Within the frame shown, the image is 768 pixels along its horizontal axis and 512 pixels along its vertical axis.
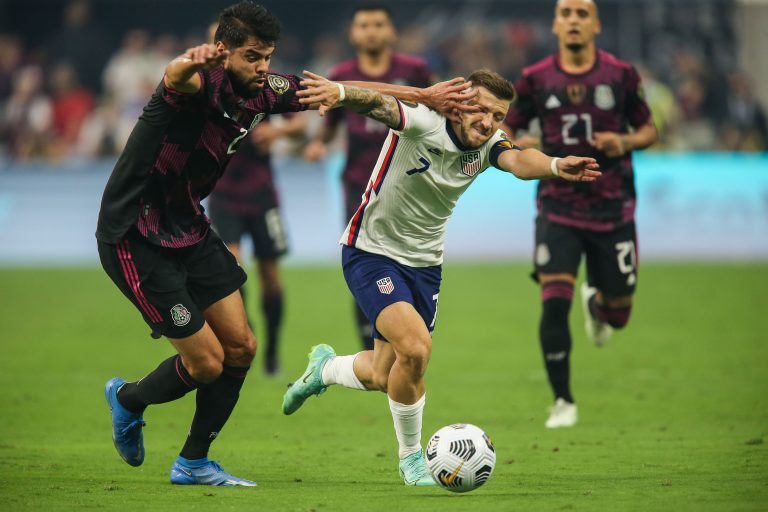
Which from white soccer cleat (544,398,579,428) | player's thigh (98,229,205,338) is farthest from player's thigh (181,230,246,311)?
white soccer cleat (544,398,579,428)

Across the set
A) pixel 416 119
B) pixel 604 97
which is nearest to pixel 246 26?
pixel 416 119

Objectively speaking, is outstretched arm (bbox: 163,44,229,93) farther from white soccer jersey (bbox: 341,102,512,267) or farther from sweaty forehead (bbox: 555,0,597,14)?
sweaty forehead (bbox: 555,0,597,14)

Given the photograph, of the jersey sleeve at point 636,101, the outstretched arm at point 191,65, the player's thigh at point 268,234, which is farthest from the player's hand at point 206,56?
the player's thigh at point 268,234

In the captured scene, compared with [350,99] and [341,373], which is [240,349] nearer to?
[341,373]

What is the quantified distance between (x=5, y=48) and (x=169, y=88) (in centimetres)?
1774

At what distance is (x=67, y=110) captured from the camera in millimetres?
21547

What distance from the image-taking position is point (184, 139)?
649 centimetres

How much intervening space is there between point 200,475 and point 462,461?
151 centimetres

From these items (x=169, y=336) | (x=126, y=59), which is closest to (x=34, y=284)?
(x=126, y=59)

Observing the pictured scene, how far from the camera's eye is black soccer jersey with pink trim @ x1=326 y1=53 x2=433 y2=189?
35.7 feet

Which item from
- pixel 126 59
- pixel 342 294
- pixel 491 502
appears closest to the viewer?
pixel 491 502

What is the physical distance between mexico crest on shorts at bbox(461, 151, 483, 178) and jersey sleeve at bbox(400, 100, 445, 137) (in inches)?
9.4

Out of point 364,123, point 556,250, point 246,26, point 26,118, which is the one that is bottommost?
point 26,118

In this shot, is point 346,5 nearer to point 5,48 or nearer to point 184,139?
point 5,48
